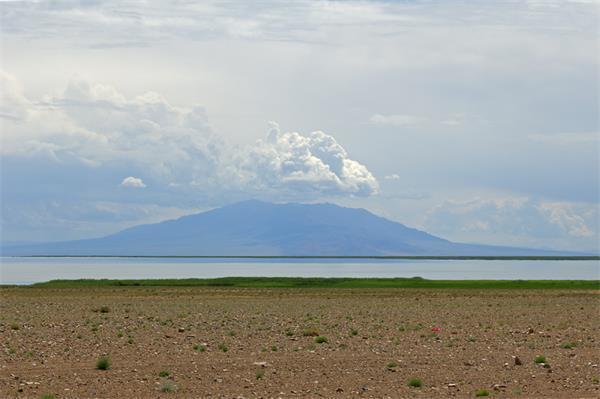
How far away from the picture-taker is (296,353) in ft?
91.7

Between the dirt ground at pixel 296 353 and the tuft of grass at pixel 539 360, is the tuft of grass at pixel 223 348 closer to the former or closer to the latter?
the dirt ground at pixel 296 353

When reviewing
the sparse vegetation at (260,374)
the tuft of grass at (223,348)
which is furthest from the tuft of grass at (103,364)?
the tuft of grass at (223,348)

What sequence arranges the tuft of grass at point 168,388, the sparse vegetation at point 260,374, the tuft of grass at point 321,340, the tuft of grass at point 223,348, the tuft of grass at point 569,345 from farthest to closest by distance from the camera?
the tuft of grass at point 321,340, the tuft of grass at point 569,345, the tuft of grass at point 223,348, the sparse vegetation at point 260,374, the tuft of grass at point 168,388

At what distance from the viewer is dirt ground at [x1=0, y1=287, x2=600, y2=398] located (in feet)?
69.9

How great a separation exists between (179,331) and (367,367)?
38.1ft

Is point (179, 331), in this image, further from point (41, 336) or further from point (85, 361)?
point (85, 361)

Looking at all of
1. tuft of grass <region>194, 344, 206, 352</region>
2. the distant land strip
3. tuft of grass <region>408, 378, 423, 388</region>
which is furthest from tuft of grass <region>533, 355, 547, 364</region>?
the distant land strip

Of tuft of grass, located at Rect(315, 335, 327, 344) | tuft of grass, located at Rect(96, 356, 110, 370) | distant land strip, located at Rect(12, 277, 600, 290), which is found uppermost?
distant land strip, located at Rect(12, 277, 600, 290)

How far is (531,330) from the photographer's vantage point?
3544 centimetres

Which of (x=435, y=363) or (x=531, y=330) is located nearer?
(x=435, y=363)

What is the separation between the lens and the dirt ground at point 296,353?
21.3 meters

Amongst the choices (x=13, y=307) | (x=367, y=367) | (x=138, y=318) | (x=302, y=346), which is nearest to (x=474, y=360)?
(x=367, y=367)

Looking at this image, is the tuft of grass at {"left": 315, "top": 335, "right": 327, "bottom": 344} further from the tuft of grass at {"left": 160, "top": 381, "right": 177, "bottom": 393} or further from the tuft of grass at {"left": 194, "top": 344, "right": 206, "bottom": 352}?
the tuft of grass at {"left": 160, "top": 381, "right": 177, "bottom": 393}

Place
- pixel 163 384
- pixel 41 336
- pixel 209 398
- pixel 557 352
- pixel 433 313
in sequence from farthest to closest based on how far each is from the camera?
pixel 433 313 → pixel 41 336 → pixel 557 352 → pixel 163 384 → pixel 209 398
